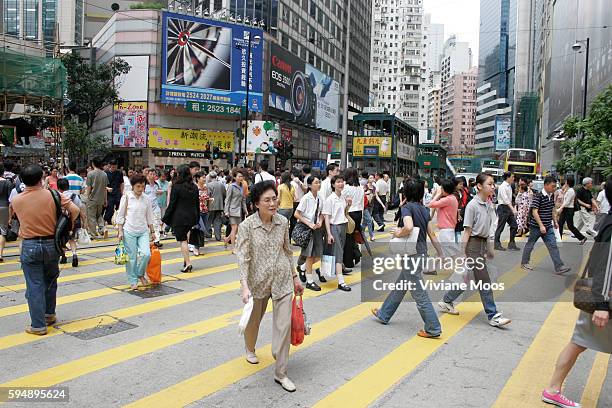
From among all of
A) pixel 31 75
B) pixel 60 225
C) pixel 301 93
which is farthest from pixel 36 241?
pixel 301 93

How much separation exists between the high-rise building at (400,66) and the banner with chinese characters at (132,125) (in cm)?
10164

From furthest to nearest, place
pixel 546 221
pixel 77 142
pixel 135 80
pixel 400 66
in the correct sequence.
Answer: pixel 400 66 < pixel 135 80 < pixel 77 142 < pixel 546 221

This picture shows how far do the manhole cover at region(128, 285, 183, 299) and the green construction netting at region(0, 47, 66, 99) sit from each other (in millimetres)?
13853

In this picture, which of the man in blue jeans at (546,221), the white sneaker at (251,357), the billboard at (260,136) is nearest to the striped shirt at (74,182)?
the white sneaker at (251,357)

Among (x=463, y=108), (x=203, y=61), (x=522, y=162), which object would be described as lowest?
(x=522, y=162)

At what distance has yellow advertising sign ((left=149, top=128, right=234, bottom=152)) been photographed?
3931 centimetres

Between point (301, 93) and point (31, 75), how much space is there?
35591mm

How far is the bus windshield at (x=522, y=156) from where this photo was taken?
35.9 m

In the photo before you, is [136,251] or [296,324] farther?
[136,251]

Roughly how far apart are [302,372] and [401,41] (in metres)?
140

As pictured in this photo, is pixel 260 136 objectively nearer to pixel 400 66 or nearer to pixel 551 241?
pixel 551 241

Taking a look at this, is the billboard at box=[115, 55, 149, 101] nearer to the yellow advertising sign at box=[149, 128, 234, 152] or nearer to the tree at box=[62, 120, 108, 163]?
the yellow advertising sign at box=[149, 128, 234, 152]

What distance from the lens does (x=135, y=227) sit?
7488 mm

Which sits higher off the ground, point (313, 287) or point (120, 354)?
point (313, 287)
